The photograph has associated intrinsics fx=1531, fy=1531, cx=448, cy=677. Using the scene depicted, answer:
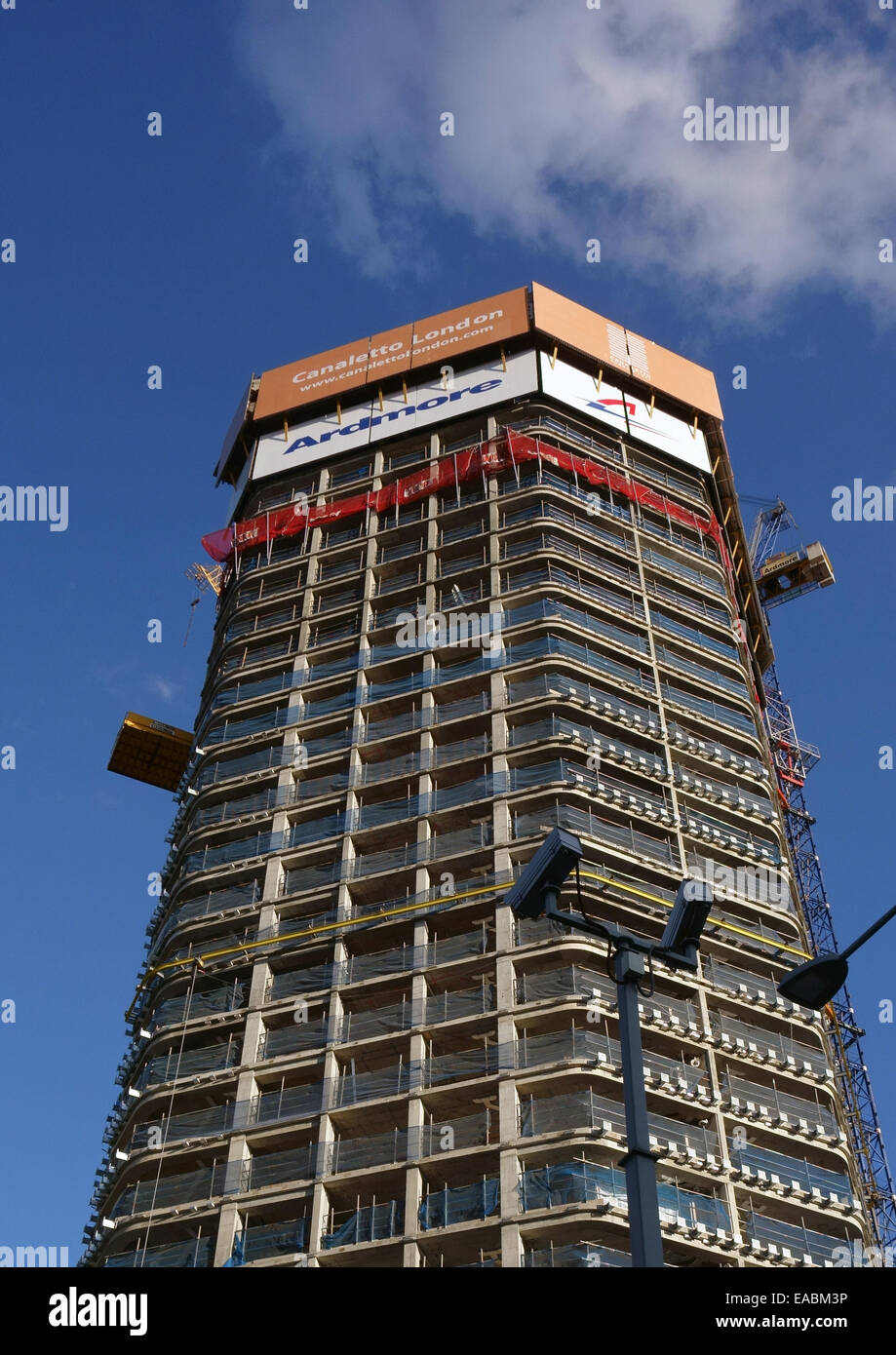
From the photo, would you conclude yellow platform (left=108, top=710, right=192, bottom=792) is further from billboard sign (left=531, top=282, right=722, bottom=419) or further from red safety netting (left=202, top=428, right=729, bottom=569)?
billboard sign (left=531, top=282, right=722, bottom=419)

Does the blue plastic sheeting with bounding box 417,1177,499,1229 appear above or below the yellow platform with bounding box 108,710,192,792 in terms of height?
below

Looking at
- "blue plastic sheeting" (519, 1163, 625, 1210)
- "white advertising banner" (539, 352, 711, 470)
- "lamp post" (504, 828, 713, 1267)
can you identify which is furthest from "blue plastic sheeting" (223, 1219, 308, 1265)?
"white advertising banner" (539, 352, 711, 470)

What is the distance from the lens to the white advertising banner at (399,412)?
74500 millimetres

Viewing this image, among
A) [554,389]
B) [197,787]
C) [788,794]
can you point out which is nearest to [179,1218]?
[197,787]

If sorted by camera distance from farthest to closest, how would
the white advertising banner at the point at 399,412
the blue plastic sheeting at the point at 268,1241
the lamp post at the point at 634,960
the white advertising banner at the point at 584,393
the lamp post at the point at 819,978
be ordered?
the white advertising banner at the point at 399,412 < the white advertising banner at the point at 584,393 < the blue plastic sheeting at the point at 268,1241 < the lamp post at the point at 819,978 < the lamp post at the point at 634,960

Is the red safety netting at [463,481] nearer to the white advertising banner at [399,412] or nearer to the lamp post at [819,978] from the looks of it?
the white advertising banner at [399,412]

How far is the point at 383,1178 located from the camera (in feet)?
148

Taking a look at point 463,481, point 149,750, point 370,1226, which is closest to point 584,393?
point 463,481

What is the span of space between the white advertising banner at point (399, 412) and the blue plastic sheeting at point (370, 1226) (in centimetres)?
4121

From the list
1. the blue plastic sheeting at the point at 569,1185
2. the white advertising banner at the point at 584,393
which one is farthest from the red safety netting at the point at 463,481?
the blue plastic sheeting at the point at 569,1185

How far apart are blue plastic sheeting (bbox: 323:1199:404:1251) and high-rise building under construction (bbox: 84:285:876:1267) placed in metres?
0.12

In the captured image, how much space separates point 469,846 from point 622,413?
98.6 ft

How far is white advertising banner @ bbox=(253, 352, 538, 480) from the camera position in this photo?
7450cm
